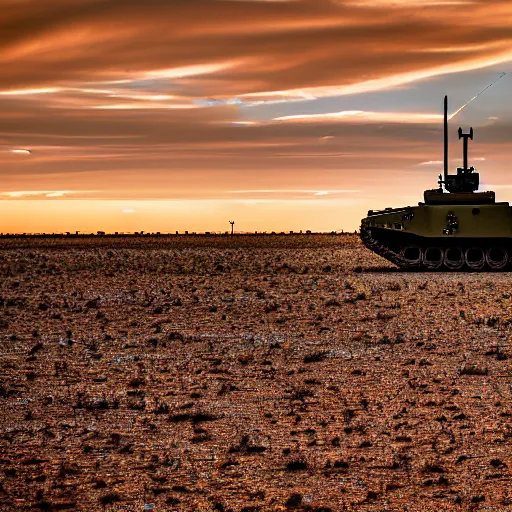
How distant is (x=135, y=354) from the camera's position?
59.7 feet

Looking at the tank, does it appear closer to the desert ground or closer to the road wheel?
the road wheel

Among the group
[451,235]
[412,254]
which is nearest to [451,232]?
[451,235]

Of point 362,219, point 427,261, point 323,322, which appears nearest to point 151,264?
point 362,219

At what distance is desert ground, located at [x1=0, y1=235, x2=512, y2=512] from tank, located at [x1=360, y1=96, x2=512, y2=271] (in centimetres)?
1372

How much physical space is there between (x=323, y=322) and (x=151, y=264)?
109 feet

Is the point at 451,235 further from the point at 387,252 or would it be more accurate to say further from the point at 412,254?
the point at 387,252

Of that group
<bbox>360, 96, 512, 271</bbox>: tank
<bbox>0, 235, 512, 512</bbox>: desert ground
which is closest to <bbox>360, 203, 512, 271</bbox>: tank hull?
<bbox>360, 96, 512, 271</bbox>: tank

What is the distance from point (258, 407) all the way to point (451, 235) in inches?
1160

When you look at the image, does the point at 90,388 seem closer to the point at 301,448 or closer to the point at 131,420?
the point at 131,420

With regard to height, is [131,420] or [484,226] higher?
[484,226]

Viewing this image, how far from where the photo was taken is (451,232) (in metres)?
41.3

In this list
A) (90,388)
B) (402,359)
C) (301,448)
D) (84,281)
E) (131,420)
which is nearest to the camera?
(301,448)

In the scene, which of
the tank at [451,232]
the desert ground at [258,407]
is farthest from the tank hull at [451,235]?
the desert ground at [258,407]

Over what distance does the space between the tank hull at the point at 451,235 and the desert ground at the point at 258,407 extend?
13.7m
